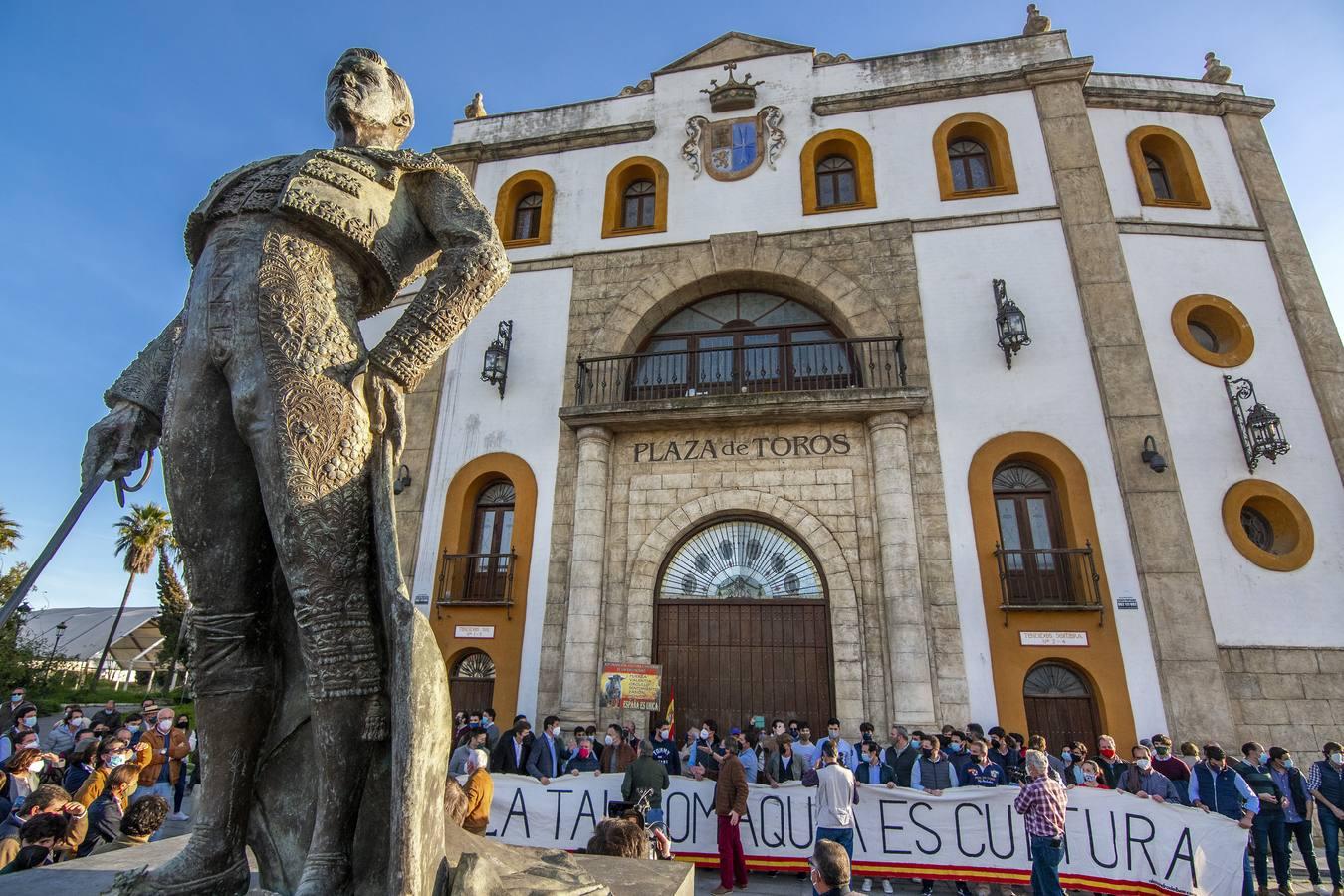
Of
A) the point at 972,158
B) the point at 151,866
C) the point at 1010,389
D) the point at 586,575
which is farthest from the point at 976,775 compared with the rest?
the point at 972,158

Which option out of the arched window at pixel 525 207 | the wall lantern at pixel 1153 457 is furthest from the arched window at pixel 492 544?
the wall lantern at pixel 1153 457

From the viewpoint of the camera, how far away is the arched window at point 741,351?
12.5 m

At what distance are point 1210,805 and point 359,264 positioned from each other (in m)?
8.84

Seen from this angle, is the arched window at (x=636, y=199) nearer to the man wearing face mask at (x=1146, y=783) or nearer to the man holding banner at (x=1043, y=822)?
the man holding banner at (x=1043, y=822)

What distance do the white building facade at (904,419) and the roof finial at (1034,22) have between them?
52 centimetres

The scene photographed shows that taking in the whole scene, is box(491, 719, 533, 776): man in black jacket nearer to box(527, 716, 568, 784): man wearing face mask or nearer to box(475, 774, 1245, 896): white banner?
box(527, 716, 568, 784): man wearing face mask

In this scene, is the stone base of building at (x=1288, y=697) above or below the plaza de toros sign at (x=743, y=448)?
below

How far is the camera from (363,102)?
271cm

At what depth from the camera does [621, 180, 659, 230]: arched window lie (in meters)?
14.5

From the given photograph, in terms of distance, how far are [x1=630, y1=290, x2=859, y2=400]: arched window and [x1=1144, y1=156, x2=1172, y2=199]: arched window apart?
662 centimetres

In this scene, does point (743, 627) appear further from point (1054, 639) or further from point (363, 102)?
point (363, 102)

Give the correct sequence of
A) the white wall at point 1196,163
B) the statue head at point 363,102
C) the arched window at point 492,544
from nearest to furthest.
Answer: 1. the statue head at point 363,102
2. the arched window at point 492,544
3. the white wall at point 1196,163

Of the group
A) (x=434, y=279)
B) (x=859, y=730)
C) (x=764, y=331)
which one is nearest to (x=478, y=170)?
(x=764, y=331)

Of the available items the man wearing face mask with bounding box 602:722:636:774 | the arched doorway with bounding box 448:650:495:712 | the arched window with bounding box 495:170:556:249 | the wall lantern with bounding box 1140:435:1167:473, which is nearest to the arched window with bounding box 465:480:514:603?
the arched doorway with bounding box 448:650:495:712
